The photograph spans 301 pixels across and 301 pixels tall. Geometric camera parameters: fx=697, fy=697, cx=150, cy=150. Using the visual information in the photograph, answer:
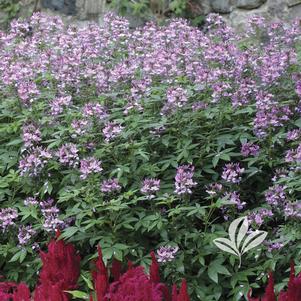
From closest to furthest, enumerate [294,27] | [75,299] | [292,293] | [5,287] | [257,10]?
[292,293] < [5,287] < [75,299] < [294,27] < [257,10]

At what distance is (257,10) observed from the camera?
6.25m

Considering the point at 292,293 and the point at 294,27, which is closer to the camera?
the point at 292,293

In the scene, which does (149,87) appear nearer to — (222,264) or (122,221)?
(122,221)

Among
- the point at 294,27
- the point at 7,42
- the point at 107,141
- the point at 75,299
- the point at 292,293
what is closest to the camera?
the point at 292,293

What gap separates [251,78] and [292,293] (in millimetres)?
1793

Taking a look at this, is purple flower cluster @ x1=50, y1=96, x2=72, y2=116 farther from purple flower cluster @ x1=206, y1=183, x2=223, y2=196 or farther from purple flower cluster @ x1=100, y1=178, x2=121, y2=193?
purple flower cluster @ x1=206, y1=183, x2=223, y2=196

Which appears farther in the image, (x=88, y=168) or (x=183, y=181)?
(x=88, y=168)

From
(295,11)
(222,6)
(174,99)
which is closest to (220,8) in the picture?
(222,6)

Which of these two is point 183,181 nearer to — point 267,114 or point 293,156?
point 293,156

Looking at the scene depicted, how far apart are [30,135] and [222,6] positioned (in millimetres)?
3448

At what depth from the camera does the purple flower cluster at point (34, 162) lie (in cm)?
339

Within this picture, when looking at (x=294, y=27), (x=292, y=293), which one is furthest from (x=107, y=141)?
(x=294, y=27)

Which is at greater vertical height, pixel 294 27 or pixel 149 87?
pixel 294 27

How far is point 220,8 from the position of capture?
21.3 ft
